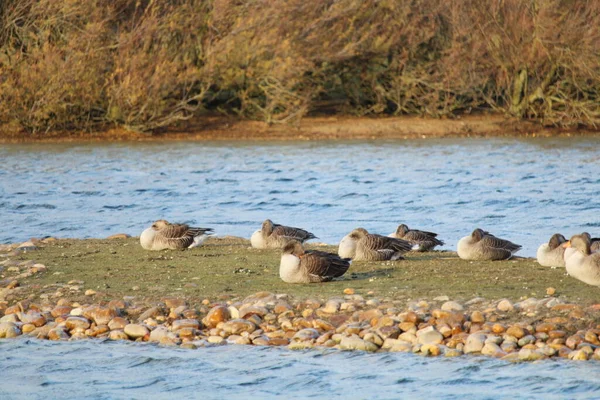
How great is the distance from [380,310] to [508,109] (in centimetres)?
2682

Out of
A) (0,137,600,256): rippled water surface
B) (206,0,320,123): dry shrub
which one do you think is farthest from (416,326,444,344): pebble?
(206,0,320,123): dry shrub

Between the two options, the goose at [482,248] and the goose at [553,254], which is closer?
the goose at [553,254]

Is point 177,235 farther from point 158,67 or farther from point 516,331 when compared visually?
point 158,67

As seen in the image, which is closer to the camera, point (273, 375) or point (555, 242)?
point (273, 375)

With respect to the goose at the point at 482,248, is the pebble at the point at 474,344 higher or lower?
lower

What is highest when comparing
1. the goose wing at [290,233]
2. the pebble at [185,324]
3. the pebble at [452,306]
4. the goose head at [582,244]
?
the goose head at [582,244]

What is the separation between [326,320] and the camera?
30.2 feet

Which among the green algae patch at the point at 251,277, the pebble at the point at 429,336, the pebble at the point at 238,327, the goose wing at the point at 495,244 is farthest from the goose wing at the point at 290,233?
the pebble at the point at 429,336

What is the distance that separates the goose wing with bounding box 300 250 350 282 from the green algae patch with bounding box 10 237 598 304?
0.34ft

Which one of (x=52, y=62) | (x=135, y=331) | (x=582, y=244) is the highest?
(x=52, y=62)

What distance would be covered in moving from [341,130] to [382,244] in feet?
74.7

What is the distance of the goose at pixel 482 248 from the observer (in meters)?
12.0

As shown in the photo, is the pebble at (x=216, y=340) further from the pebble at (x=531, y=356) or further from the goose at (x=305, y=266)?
the pebble at (x=531, y=356)

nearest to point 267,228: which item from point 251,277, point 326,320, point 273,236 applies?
point 273,236
